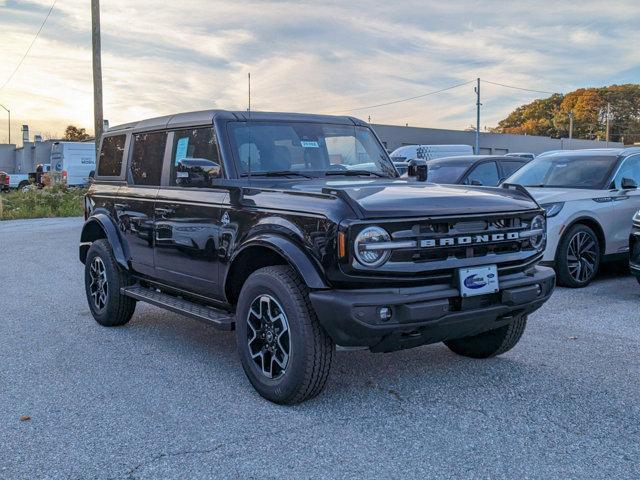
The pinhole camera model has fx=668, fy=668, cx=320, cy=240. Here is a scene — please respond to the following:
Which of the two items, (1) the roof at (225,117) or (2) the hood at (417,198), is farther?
(1) the roof at (225,117)

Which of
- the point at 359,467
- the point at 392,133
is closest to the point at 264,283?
the point at 359,467

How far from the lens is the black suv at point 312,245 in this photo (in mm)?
3818

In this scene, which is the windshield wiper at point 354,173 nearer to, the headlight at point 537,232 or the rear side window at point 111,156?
the headlight at point 537,232

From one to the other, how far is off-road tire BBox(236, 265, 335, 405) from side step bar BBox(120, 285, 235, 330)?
53cm

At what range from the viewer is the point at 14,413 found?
164 inches

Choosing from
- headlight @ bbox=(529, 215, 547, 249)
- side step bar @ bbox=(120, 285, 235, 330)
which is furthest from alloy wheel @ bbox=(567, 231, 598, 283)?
side step bar @ bbox=(120, 285, 235, 330)

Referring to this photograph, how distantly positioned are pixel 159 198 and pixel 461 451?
10.7 feet

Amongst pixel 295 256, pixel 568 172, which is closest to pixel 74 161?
pixel 568 172

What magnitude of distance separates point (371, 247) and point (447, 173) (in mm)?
7767

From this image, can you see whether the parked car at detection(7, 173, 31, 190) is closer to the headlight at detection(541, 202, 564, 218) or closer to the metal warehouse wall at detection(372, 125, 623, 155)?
the metal warehouse wall at detection(372, 125, 623, 155)

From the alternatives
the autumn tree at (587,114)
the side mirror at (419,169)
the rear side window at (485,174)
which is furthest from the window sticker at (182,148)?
the autumn tree at (587,114)

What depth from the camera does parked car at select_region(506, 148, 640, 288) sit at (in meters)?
7.93

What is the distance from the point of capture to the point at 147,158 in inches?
236

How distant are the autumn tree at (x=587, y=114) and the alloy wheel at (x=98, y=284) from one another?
9276 cm
